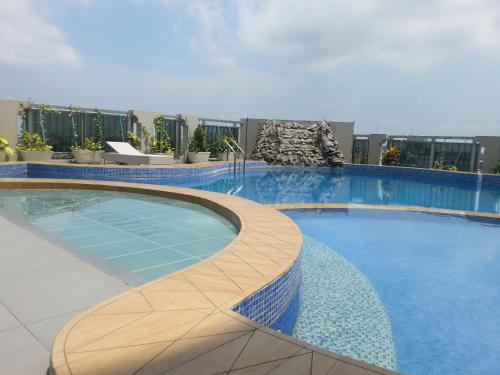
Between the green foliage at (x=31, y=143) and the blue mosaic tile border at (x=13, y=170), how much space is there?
4.59ft

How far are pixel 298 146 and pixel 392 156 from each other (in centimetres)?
537

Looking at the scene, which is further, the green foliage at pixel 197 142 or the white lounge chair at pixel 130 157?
the green foliage at pixel 197 142

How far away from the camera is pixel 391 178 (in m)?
17.4

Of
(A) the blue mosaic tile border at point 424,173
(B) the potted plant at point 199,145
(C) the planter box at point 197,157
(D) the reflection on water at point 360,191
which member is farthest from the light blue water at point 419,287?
(B) the potted plant at point 199,145

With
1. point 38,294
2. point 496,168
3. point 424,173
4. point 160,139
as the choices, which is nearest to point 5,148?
point 160,139

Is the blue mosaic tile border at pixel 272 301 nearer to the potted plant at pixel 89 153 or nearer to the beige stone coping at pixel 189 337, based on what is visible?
the beige stone coping at pixel 189 337

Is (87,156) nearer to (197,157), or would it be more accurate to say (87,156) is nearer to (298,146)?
(197,157)

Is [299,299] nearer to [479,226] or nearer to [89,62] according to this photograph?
[479,226]

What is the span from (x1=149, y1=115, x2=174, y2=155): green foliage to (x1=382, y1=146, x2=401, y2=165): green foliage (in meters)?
11.3

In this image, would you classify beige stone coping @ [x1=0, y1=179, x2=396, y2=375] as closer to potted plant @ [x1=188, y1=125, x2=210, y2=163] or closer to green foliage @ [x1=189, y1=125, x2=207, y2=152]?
potted plant @ [x1=188, y1=125, x2=210, y2=163]

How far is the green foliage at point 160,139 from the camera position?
634 inches

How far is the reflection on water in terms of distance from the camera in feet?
34.7

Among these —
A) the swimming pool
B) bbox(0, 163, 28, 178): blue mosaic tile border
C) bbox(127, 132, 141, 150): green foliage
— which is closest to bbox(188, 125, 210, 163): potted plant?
bbox(127, 132, 141, 150): green foliage

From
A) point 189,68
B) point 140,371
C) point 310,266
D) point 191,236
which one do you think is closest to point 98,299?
point 140,371
